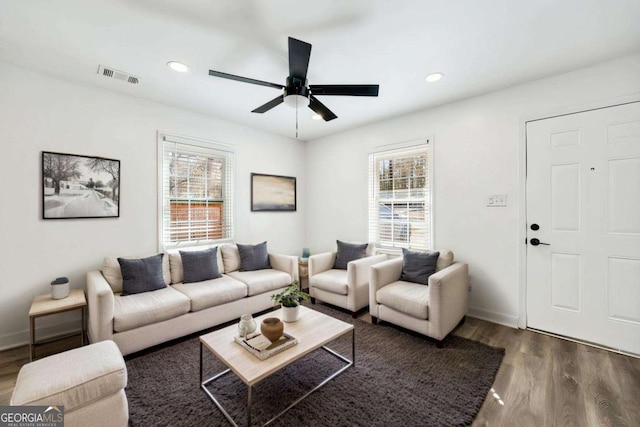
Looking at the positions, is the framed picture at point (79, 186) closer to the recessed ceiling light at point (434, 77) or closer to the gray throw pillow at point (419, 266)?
the gray throw pillow at point (419, 266)

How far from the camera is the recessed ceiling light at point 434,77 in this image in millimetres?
2623

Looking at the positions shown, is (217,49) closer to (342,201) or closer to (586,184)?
(342,201)

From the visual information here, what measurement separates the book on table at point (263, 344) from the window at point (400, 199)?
2.41 metres

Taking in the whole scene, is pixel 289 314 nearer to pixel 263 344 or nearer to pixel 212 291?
pixel 263 344

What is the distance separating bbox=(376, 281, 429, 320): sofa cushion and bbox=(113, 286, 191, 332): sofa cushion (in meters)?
2.03

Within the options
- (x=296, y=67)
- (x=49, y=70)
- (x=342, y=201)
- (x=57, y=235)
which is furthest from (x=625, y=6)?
(x=57, y=235)

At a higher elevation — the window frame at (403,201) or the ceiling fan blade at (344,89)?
the ceiling fan blade at (344,89)

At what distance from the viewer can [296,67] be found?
2.00 meters

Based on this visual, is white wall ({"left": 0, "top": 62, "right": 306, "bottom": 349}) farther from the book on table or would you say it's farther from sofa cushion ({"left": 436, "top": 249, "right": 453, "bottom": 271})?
sofa cushion ({"left": 436, "top": 249, "right": 453, "bottom": 271})

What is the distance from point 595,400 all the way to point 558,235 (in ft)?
4.79

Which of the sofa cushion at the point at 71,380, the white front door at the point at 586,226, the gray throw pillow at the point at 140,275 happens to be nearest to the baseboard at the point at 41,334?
the gray throw pillow at the point at 140,275

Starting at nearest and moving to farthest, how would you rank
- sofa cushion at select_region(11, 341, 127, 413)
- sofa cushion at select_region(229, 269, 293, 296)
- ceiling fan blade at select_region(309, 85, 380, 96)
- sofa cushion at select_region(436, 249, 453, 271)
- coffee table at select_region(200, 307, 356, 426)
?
sofa cushion at select_region(11, 341, 127, 413), coffee table at select_region(200, 307, 356, 426), ceiling fan blade at select_region(309, 85, 380, 96), sofa cushion at select_region(436, 249, 453, 271), sofa cushion at select_region(229, 269, 293, 296)

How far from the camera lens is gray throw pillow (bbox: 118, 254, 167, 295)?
2.68 m

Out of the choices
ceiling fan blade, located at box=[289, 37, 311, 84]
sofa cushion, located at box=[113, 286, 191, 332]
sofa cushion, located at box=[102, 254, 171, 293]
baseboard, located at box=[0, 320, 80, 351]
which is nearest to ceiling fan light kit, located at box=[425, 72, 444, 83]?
ceiling fan blade, located at box=[289, 37, 311, 84]
